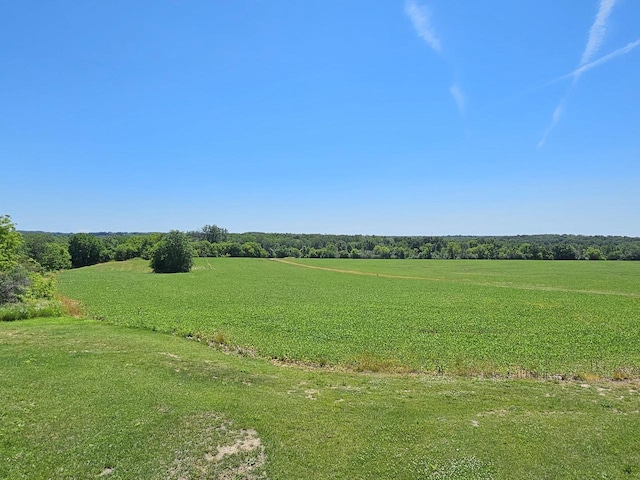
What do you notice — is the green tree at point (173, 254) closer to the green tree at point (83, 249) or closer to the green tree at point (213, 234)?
the green tree at point (83, 249)

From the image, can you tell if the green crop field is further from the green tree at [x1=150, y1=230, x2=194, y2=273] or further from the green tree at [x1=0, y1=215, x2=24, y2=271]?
the green tree at [x1=150, y1=230, x2=194, y2=273]

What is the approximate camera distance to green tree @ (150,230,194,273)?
95.5 meters

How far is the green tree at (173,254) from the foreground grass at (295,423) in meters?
82.6

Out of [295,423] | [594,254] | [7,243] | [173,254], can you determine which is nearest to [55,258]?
[173,254]

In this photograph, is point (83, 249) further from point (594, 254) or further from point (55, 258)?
point (594, 254)

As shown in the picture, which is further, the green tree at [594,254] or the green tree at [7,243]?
the green tree at [594,254]

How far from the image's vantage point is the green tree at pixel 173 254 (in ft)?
313

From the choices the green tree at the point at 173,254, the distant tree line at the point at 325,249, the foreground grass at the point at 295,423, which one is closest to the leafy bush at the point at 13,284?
the foreground grass at the point at 295,423

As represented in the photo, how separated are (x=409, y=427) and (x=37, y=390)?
11.9 m

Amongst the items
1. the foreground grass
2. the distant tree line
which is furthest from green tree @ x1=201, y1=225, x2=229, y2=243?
the foreground grass

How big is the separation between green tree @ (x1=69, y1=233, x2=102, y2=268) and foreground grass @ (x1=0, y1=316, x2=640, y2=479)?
125 m

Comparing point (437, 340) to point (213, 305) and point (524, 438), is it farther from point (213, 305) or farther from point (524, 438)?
point (213, 305)

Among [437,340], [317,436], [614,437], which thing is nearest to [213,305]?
[437,340]

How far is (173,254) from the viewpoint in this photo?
313 feet
